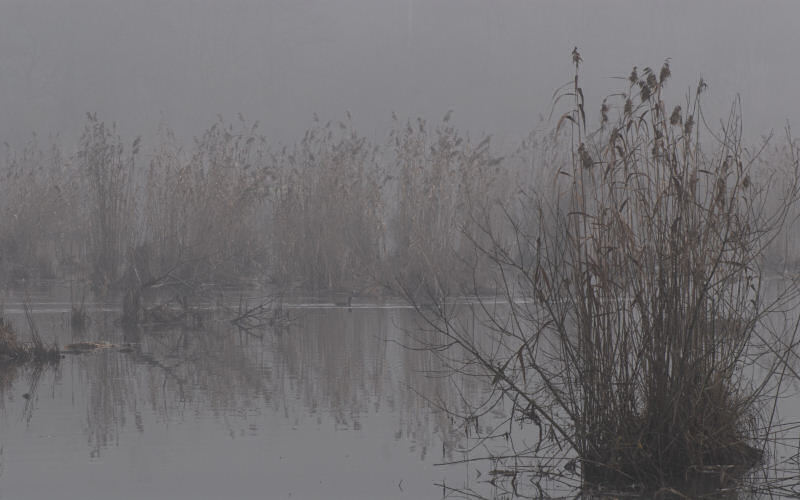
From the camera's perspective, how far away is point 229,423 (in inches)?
239

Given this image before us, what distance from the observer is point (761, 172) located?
17.6 metres

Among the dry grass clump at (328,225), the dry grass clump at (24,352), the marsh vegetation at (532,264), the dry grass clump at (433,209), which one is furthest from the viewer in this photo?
the dry grass clump at (328,225)

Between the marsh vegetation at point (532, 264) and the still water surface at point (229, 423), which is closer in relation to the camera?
the marsh vegetation at point (532, 264)

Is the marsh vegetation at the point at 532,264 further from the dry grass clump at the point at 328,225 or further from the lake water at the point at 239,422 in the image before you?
the lake water at the point at 239,422

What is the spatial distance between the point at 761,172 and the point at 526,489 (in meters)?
13.9

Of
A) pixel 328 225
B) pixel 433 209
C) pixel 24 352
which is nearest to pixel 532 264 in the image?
pixel 24 352

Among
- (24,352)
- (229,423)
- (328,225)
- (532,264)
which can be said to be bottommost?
(229,423)

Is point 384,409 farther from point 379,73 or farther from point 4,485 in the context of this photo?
point 379,73

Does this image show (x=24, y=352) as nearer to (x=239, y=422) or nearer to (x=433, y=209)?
(x=239, y=422)

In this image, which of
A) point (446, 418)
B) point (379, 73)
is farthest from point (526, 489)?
point (379, 73)

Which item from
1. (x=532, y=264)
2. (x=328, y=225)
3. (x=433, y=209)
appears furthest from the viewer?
(x=328, y=225)

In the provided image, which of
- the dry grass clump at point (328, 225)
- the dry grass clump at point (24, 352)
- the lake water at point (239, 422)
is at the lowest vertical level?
the lake water at point (239, 422)

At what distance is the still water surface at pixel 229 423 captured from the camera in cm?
481

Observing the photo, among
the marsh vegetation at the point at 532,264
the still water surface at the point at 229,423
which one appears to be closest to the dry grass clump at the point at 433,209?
the marsh vegetation at the point at 532,264
